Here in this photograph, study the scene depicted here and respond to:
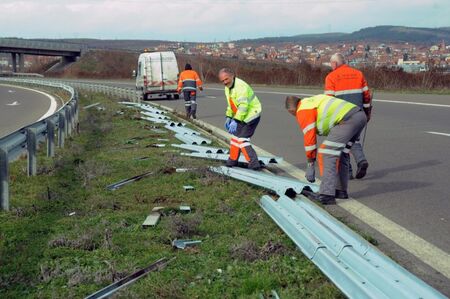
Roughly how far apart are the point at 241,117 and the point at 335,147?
7.46 ft

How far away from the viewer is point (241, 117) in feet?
27.9

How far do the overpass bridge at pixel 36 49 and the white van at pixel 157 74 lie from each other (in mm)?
65957

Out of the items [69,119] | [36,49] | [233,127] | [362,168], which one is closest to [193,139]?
[233,127]

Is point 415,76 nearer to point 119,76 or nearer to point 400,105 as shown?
point 400,105

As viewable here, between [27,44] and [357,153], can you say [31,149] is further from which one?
[27,44]

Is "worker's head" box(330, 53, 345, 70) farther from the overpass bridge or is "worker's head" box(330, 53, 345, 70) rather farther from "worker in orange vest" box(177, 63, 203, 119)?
the overpass bridge

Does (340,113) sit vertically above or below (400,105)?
above

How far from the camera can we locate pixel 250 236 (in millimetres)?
5160

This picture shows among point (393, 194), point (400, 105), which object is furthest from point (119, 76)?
point (393, 194)

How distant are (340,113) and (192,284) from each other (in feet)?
10.4

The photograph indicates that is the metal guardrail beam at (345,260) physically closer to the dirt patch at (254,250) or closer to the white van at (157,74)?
the dirt patch at (254,250)

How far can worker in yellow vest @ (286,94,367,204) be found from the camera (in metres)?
6.42

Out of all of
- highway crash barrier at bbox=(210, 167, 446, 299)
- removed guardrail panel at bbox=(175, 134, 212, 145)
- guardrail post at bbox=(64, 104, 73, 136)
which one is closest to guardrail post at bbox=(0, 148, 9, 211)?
highway crash barrier at bbox=(210, 167, 446, 299)

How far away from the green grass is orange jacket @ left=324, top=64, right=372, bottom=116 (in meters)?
1.90
